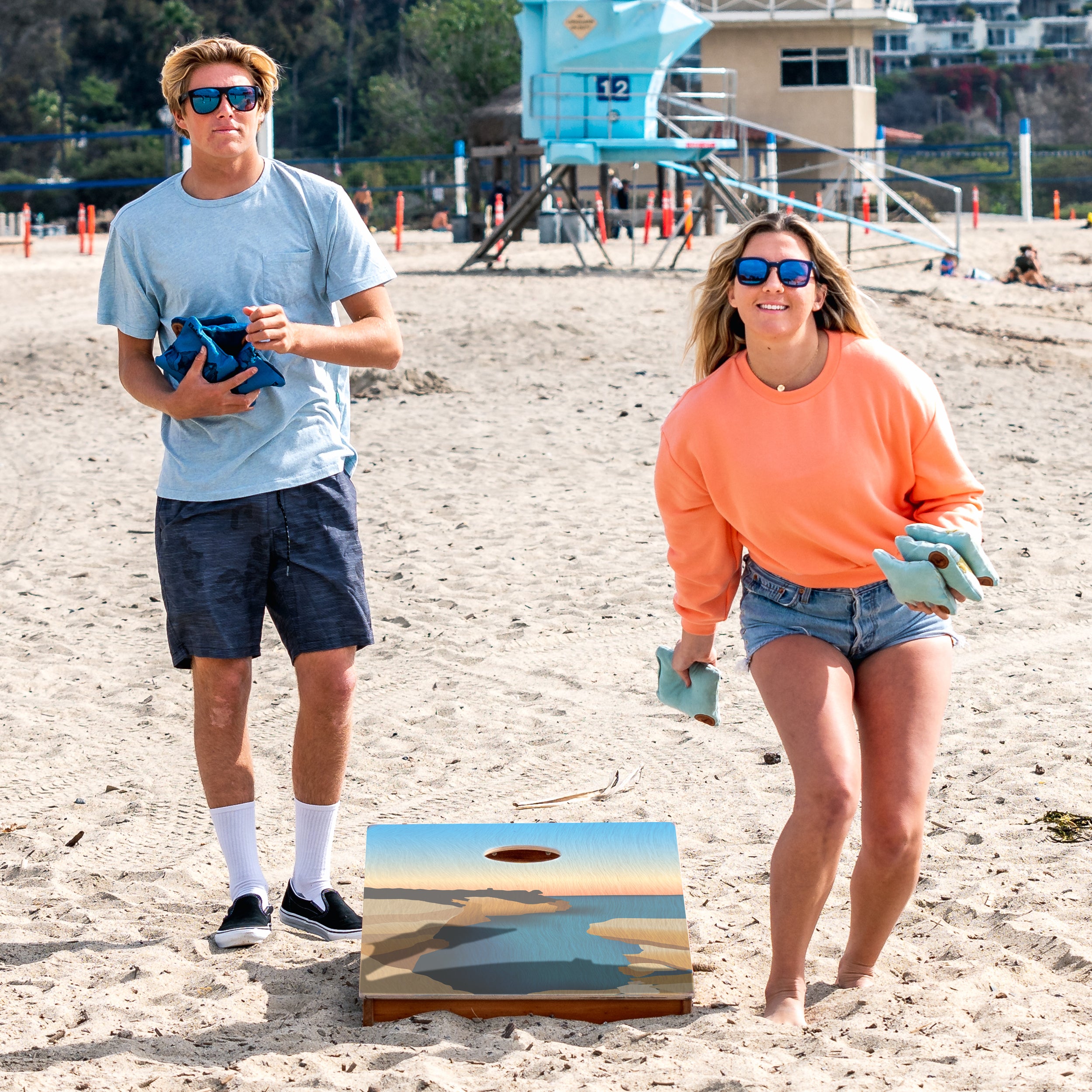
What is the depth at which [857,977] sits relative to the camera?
3.08 m

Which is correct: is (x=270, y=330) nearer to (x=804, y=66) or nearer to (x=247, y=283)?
(x=247, y=283)

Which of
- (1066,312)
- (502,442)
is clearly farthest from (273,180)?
(1066,312)

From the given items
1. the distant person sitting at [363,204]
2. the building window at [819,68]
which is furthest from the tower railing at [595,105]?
the building window at [819,68]

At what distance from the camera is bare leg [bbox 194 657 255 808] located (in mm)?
3234

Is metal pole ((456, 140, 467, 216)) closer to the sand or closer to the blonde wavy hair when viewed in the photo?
the sand

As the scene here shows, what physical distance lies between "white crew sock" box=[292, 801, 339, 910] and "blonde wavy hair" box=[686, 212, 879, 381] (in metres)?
1.35

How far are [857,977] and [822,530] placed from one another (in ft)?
3.26

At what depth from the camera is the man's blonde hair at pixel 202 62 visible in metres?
3.09

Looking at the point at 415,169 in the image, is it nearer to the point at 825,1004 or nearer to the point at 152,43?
the point at 152,43

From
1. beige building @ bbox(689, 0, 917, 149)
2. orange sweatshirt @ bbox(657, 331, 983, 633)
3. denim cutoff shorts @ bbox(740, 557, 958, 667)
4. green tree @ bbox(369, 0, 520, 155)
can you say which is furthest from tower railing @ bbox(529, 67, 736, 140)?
green tree @ bbox(369, 0, 520, 155)

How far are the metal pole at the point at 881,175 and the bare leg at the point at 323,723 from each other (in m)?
23.1

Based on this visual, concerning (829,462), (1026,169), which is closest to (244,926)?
(829,462)

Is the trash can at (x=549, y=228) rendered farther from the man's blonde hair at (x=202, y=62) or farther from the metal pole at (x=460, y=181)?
the man's blonde hair at (x=202, y=62)

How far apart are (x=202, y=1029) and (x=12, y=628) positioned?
362 cm
